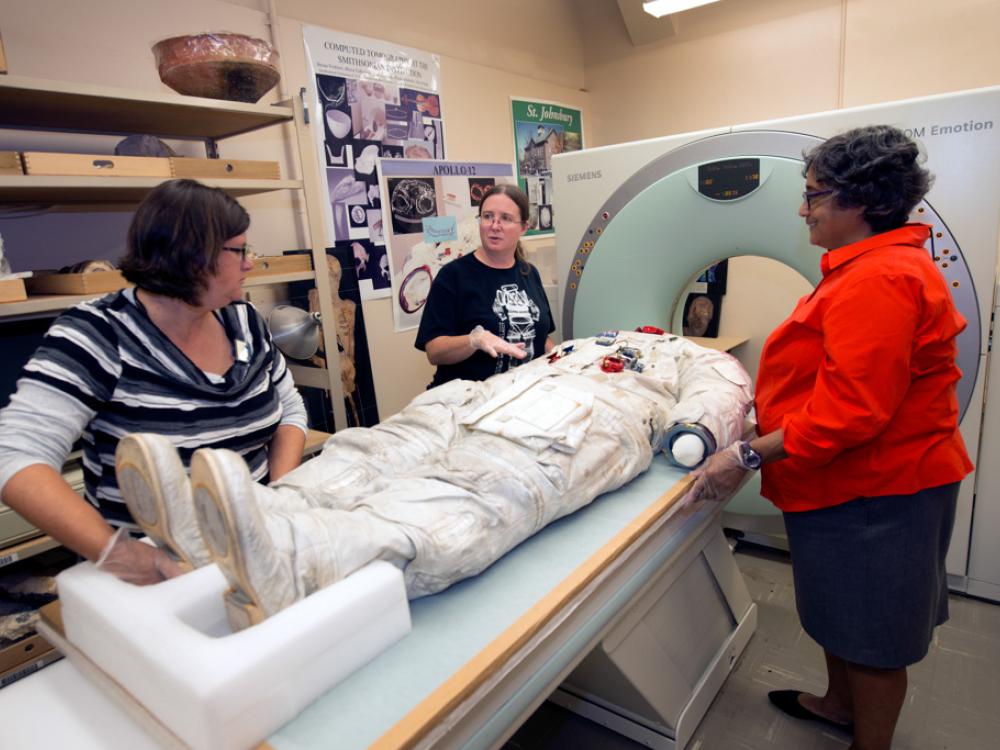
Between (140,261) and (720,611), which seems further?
(720,611)

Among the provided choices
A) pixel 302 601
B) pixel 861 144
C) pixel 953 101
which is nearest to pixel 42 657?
pixel 302 601

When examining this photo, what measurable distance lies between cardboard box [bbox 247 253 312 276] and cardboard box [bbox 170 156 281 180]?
9.5 inches

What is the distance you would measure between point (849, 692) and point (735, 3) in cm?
334

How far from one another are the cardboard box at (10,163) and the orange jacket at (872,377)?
5.64 ft

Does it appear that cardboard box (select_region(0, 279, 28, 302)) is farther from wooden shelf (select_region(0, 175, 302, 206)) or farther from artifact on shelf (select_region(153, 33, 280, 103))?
artifact on shelf (select_region(153, 33, 280, 103))

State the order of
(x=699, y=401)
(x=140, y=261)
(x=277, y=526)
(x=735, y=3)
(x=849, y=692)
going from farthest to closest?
(x=735, y=3) < (x=849, y=692) < (x=699, y=401) < (x=140, y=261) < (x=277, y=526)

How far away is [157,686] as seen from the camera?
0.70 metres

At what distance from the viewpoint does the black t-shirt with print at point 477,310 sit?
76.4 inches

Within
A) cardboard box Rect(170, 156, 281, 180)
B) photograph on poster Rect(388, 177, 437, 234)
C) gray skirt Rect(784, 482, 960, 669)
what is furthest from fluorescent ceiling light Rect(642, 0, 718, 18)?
gray skirt Rect(784, 482, 960, 669)

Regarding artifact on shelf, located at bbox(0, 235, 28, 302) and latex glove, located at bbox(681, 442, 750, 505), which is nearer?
latex glove, located at bbox(681, 442, 750, 505)

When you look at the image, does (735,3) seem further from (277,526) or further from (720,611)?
(277,526)

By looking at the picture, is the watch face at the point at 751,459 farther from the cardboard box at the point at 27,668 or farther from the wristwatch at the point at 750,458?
the cardboard box at the point at 27,668

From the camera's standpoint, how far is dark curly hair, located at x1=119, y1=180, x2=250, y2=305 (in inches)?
41.8

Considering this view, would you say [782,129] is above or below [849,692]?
A: above
